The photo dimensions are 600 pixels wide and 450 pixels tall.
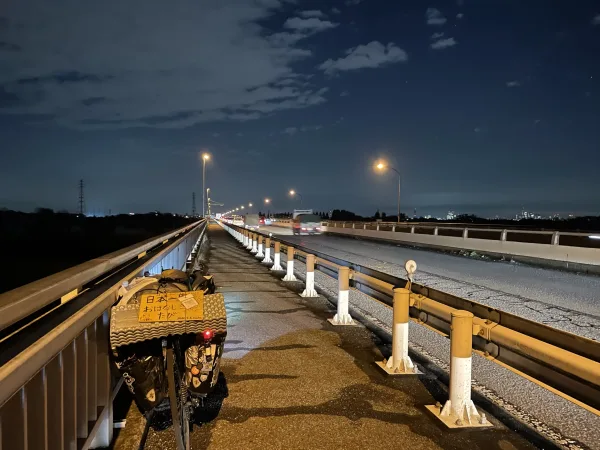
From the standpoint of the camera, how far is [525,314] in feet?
31.9

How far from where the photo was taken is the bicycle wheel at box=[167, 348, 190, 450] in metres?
3.48

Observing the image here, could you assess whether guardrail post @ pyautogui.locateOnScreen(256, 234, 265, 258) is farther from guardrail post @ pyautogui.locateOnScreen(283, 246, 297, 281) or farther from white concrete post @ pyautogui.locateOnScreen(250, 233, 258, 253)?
guardrail post @ pyautogui.locateOnScreen(283, 246, 297, 281)

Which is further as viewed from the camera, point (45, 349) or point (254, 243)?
point (254, 243)

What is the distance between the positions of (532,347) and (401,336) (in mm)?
2219

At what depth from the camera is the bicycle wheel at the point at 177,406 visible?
3.48 metres

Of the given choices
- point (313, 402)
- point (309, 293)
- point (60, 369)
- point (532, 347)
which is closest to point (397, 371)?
point (313, 402)

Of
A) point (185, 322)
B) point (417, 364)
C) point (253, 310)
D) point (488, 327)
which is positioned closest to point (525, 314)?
point (417, 364)

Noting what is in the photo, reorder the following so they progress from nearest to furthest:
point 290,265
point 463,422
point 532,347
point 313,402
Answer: point 532,347 < point 463,422 < point 313,402 < point 290,265

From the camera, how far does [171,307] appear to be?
11.6ft

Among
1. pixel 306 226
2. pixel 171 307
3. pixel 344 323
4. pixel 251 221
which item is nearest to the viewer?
pixel 171 307

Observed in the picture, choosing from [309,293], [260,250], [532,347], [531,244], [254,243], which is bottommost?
[309,293]

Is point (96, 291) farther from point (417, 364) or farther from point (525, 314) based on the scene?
point (525, 314)

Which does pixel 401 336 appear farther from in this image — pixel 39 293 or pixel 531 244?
pixel 531 244

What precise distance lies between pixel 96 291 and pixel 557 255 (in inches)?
721
